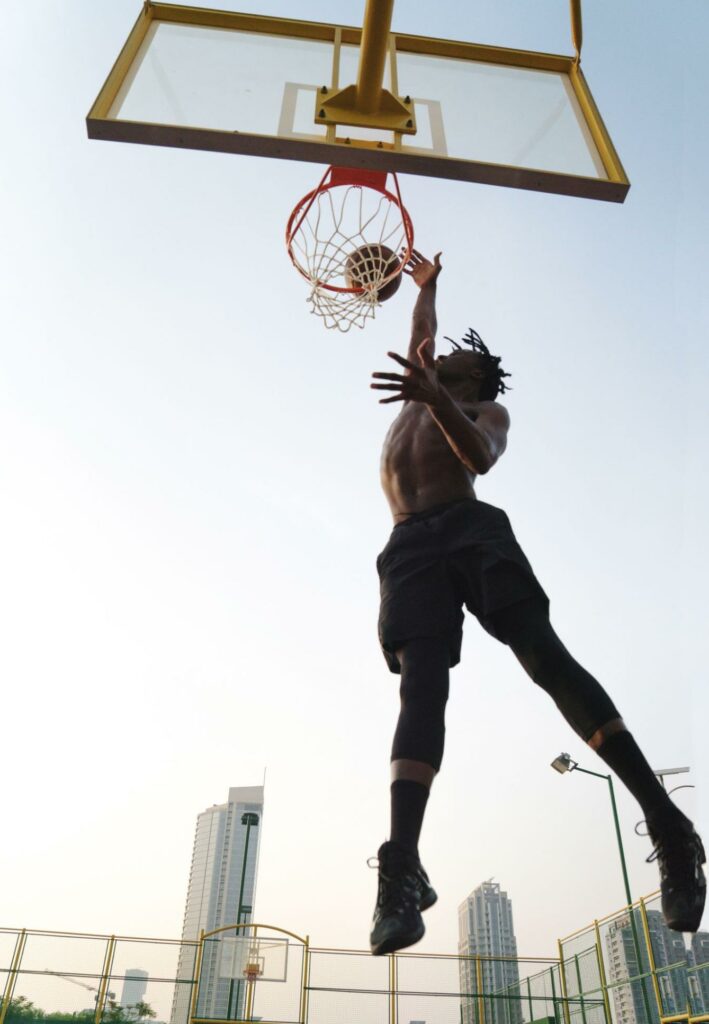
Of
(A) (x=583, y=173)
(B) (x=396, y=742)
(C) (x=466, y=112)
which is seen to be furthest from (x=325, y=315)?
(B) (x=396, y=742)

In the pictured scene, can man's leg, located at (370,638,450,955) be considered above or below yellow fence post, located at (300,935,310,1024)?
below

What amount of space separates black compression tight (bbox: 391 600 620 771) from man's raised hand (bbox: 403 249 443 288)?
2.14 m

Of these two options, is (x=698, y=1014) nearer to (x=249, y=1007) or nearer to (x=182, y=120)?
(x=249, y=1007)

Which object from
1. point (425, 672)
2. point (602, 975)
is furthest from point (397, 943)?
point (602, 975)

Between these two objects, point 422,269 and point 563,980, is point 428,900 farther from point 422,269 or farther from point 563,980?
point 563,980

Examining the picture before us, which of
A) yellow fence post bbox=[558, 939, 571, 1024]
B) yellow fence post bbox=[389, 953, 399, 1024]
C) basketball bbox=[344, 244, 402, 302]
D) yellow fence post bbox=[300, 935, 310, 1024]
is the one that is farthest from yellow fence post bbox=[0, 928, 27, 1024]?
basketball bbox=[344, 244, 402, 302]

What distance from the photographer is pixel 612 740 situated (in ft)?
9.14

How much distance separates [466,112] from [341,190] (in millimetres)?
943

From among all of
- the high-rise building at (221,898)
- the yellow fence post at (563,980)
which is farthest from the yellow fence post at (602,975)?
the high-rise building at (221,898)

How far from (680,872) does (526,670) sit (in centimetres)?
84

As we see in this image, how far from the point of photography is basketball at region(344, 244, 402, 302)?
512 cm

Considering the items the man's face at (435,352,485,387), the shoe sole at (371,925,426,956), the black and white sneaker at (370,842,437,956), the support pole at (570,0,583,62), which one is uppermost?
the support pole at (570,0,583,62)

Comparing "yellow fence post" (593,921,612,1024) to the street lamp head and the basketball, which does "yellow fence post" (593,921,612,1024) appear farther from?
the basketball

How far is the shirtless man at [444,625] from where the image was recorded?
103 inches
